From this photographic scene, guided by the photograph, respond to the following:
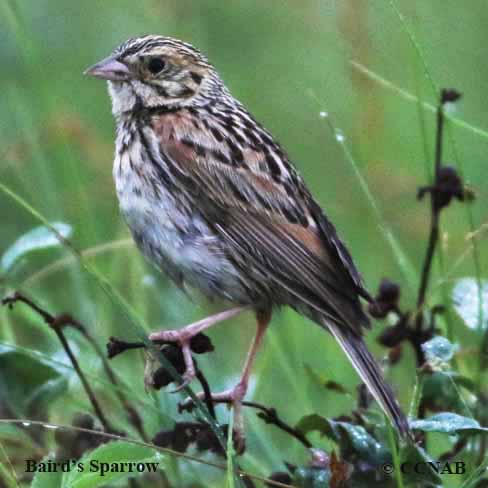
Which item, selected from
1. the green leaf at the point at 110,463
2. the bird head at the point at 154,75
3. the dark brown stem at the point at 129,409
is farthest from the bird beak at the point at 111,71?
the green leaf at the point at 110,463

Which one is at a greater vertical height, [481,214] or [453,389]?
[453,389]

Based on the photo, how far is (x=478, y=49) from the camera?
7.03m

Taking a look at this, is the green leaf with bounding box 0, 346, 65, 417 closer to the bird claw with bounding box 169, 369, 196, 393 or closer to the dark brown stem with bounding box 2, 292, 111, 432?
the dark brown stem with bounding box 2, 292, 111, 432

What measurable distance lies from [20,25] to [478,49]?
10.2ft

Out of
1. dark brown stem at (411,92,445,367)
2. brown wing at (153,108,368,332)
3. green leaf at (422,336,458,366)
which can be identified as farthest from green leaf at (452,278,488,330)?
green leaf at (422,336,458,366)

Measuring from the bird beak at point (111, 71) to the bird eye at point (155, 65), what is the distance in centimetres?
9

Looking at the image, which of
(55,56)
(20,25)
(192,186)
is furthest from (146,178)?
(55,56)

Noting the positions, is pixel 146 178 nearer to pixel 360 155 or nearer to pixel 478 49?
pixel 360 155

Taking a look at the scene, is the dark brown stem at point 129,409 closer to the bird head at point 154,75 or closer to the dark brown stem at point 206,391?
the dark brown stem at point 206,391

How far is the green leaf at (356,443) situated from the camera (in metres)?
3.40

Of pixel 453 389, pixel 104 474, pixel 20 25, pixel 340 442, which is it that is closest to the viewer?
pixel 104 474

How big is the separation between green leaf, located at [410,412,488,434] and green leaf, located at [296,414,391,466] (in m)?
0.17

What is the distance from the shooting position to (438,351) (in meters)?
3.27

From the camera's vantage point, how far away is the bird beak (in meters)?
4.45
